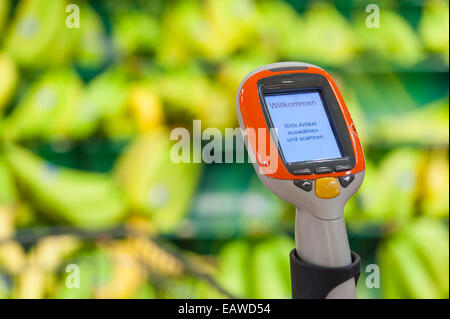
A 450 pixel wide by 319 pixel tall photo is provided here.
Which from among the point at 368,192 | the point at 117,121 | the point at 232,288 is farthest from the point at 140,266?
the point at 368,192

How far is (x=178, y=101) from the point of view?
2104mm

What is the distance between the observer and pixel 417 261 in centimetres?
221

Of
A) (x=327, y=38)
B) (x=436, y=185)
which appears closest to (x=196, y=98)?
(x=327, y=38)

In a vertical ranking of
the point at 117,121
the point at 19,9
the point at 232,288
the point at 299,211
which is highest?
the point at 19,9

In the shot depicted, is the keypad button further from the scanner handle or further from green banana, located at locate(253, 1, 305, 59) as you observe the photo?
green banana, located at locate(253, 1, 305, 59)

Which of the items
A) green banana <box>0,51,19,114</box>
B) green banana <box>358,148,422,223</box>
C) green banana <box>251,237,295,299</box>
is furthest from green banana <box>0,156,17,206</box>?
green banana <box>358,148,422,223</box>

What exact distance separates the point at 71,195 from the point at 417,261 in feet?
4.85

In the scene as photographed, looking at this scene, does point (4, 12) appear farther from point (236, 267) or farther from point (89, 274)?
point (236, 267)

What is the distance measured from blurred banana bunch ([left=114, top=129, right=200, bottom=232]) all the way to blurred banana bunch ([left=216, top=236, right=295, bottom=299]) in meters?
0.27

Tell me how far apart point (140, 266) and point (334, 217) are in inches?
63.0

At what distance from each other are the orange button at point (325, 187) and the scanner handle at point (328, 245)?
0.03m

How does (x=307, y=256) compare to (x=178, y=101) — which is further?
(x=178, y=101)

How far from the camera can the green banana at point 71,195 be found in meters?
2.11
